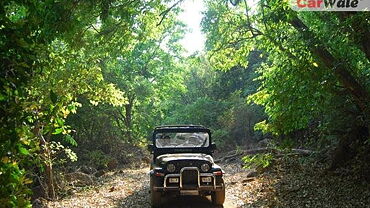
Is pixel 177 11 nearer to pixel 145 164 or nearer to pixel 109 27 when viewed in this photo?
pixel 109 27

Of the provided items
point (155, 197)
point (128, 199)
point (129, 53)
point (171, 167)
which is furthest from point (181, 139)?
point (129, 53)

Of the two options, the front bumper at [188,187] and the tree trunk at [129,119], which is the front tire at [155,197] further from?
the tree trunk at [129,119]

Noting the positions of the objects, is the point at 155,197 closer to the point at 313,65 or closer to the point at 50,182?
the point at 50,182

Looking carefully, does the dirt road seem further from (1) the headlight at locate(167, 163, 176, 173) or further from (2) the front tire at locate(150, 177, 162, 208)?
(1) the headlight at locate(167, 163, 176, 173)

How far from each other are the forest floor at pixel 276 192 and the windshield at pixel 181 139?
1.47 meters

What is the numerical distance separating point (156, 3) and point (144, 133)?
2320 cm

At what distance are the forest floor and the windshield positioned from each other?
1.47m

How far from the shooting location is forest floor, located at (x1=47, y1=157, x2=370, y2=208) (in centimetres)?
803

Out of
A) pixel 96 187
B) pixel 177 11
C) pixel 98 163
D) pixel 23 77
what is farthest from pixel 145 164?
pixel 23 77

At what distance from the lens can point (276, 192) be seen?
945 centimetres

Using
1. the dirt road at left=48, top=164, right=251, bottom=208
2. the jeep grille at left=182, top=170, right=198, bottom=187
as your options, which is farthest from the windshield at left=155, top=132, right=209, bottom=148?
the jeep grille at left=182, top=170, right=198, bottom=187

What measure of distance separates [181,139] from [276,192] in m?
2.98

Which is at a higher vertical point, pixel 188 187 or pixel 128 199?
pixel 188 187

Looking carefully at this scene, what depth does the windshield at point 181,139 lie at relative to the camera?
9.80 meters
